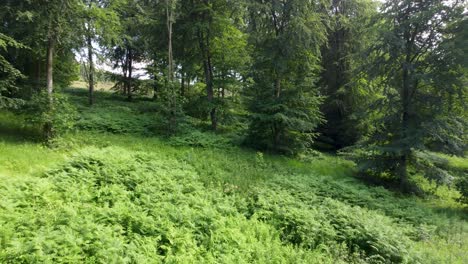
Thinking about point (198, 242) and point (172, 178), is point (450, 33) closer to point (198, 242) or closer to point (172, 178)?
point (172, 178)

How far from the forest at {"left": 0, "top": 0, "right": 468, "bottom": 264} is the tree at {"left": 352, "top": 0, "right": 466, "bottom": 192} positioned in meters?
0.07

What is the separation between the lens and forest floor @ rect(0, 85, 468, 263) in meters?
3.92

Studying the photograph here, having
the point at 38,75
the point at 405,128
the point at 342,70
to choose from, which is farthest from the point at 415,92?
the point at 38,75

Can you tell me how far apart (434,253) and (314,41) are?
10.2 metres

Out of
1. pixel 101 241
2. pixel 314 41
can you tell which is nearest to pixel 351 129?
pixel 314 41

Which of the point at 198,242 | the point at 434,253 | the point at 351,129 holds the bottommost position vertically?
the point at 434,253

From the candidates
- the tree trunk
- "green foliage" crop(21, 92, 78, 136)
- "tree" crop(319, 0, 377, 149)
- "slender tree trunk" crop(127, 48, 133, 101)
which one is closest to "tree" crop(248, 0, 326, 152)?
the tree trunk

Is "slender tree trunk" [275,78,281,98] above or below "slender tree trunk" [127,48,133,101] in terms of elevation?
below

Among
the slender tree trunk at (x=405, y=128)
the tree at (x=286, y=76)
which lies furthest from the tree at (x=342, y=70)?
the slender tree trunk at (x=405, y=128)

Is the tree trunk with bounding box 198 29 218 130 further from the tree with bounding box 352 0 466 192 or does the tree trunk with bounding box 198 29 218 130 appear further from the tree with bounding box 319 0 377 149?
the tree with bounding box 352 0 466 192

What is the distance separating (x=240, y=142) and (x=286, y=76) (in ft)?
12.3

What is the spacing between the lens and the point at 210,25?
51.2ft

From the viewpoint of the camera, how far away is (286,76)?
14.6 meters

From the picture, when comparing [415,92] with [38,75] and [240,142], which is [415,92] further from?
[38,75]
